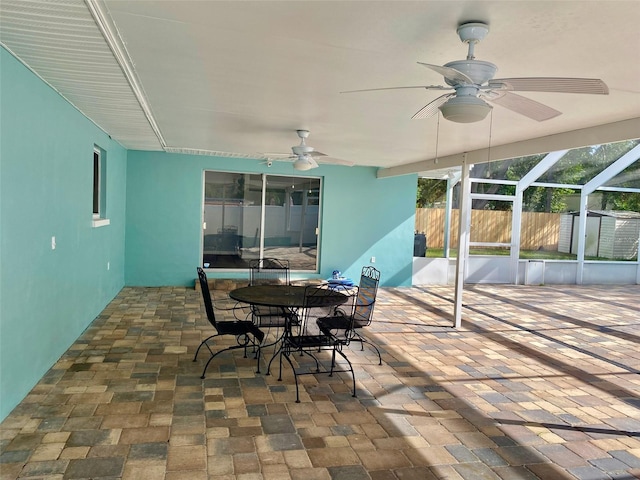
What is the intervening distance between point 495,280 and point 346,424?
8.00m

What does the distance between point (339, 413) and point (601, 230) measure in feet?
32.0

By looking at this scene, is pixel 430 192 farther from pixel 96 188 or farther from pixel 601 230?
pixel 96 188

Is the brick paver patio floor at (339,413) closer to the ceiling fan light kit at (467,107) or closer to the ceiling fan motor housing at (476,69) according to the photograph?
the ceiling fan light kit at (467,107)

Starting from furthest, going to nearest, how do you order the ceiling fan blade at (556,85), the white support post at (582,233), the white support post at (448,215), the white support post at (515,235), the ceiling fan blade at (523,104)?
1. the white support post at (582,233)
2. the white support post at (515,235)
3. the white support post at (448,215)
4. the ceiling fan blade at (523,104)
5. the ceiling fan blade at (556,85)

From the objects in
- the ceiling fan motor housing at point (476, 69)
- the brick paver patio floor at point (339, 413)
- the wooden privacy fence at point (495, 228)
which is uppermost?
the ceiling fan motor housing at point (476, 69)

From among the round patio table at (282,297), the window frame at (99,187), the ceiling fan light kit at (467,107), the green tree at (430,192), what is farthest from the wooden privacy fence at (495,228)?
the ceiling fan light kit at (467,107)

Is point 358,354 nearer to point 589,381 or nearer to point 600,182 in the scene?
point 589,381

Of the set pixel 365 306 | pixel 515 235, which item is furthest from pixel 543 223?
pixel 365 306

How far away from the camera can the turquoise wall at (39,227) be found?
121 inches

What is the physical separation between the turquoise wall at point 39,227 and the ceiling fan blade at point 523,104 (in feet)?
9.43

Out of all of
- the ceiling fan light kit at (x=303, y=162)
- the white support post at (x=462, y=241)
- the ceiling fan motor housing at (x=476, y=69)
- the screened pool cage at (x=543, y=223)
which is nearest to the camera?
the ceiling fan motor housing at (x=476, y=69)

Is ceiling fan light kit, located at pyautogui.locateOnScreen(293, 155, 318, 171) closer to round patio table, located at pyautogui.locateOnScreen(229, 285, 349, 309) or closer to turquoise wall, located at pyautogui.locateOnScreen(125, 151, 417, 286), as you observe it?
round patio table, located at pyautogui.locateOnScreen(229, 285, 349, 309)

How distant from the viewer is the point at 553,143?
16.6 ft

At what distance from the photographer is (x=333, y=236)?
30.3 feet
